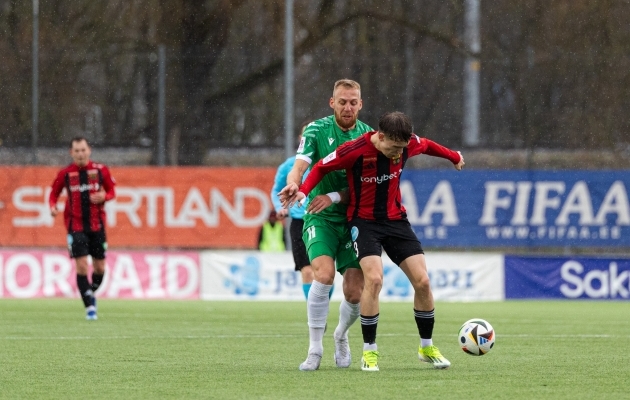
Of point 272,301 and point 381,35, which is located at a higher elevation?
point 381,35

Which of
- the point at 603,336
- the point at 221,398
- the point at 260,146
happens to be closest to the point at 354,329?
the point at 603,336

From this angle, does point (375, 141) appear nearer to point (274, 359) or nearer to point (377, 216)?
point (377, 216)

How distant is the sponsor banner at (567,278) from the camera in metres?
21.0

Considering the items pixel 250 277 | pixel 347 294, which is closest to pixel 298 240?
pixel 347 294

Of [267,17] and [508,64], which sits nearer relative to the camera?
[508,64]

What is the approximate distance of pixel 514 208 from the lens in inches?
912

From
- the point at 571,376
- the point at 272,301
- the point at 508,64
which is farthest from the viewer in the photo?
the point at 508,64

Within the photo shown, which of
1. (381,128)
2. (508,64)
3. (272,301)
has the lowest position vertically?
(272,301)

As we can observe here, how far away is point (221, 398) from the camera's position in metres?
7.13

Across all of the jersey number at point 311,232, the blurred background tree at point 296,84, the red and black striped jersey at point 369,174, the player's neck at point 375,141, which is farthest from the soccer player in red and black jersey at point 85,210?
the blurred background tree at point 296,84

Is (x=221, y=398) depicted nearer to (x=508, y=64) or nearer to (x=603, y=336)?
(x=603, y=336)

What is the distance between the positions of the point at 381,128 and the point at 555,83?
53.3ft

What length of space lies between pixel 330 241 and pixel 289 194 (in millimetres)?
769

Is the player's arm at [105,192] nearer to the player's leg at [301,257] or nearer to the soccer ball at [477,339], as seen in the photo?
the player's leg at [301,257]
